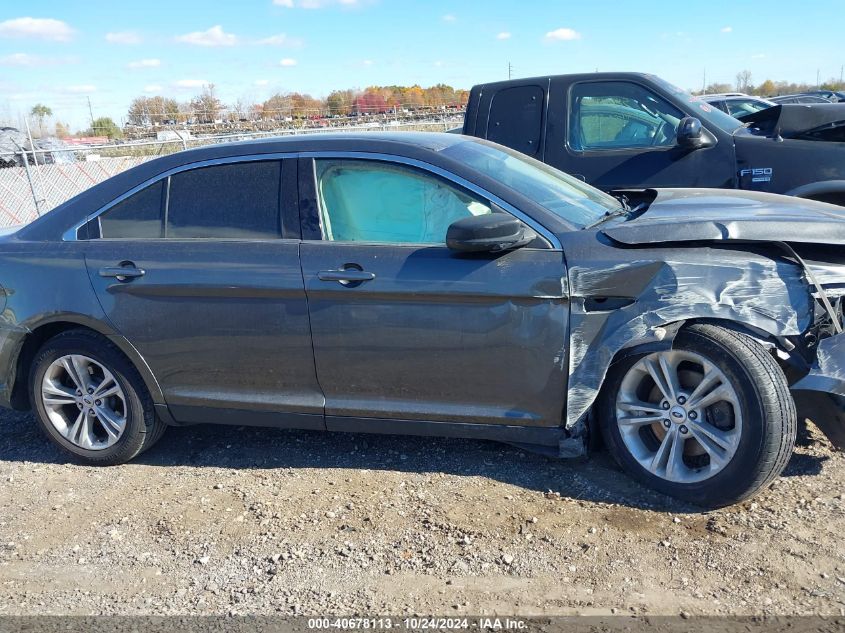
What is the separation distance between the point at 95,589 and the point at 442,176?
244 cm

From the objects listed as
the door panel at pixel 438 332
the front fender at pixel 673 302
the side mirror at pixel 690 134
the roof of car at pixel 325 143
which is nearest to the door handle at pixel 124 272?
the roof of car at pixel 325 143

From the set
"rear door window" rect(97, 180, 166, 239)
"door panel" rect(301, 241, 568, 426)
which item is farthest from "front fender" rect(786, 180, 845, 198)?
"rear door window" rect(97, 180, 166, 239)

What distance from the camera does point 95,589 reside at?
3156 mm

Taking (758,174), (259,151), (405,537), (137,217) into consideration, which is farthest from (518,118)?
(405,537)

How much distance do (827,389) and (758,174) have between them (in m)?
3.12

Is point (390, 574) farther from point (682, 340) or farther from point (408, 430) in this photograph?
point (682, 340)

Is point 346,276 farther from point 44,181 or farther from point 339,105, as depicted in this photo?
point 339,105

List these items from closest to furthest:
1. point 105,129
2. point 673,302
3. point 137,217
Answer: point 673,302
point 137,217
point 105,129

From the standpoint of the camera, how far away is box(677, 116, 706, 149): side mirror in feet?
18.9

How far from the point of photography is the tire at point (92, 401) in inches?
165

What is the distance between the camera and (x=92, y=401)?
4.28 meters

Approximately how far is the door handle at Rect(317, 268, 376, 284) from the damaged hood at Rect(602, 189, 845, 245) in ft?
3.83

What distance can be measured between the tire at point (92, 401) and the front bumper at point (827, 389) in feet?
11.1

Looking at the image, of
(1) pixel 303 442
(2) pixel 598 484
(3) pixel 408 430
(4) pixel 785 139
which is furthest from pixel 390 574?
(4) pixel 785 139
